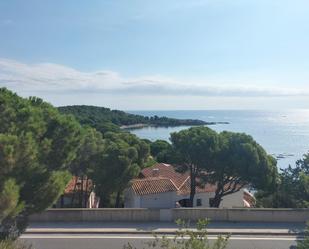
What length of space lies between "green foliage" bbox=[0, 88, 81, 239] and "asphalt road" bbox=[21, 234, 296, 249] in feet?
10.8

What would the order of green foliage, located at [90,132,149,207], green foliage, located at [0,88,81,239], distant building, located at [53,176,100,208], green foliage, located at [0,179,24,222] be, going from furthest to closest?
distant building, located at [53,176,100,208] < green foliage, located at [90,132,149,207] < green foliage, located at [0,88,81,239] < green foliage, located at [0,179,24,222]

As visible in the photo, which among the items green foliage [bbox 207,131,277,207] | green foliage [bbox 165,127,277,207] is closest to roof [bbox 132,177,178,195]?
green foliage [bbox 165,127,277,207]

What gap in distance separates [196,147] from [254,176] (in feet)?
13.0

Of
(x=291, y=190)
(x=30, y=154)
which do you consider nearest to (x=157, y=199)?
(x=291, y=190)

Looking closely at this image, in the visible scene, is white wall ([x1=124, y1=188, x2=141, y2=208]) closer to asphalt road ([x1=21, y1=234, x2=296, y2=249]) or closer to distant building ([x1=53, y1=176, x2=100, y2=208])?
distant building ([x1=53, y1=176, x2=100, y2=208])

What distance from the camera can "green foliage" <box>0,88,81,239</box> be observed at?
10227mm

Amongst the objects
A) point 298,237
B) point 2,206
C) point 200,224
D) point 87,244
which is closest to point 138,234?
point 87,244

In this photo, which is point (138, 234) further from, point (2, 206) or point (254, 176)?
point (254, 176)

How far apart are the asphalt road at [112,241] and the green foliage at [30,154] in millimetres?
3287

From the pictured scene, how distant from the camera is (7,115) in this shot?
1191 cm

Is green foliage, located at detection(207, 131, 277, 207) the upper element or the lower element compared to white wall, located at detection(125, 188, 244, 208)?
upper

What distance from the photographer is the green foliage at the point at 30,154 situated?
10.2 metres

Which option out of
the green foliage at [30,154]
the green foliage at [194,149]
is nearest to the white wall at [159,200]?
the green foliage at [194,149]

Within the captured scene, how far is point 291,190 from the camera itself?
24094 millimetres
